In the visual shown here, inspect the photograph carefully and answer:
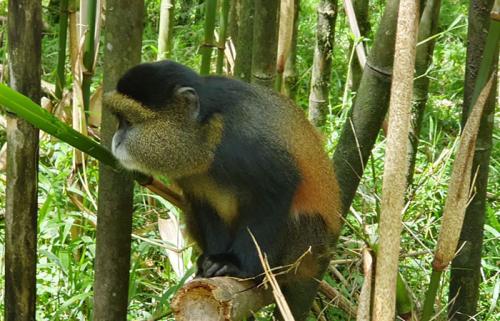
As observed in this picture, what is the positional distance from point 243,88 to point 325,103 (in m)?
2.42

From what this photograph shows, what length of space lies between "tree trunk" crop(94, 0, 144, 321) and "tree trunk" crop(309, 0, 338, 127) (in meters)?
2.65

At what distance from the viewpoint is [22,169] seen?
300cm

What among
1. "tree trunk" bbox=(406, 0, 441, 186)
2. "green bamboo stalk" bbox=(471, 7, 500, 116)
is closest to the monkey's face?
"green bamboo stalk" bbox=(471, 7, 500, 116)

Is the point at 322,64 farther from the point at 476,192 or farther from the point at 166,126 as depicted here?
the point at 476,192

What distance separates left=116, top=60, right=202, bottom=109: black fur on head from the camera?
10.1 ft

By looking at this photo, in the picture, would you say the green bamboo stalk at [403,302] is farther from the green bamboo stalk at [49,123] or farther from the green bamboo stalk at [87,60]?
the green bamboo stalk at [87,60]

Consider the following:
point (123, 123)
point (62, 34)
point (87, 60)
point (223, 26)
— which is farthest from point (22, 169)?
point (223, 26)

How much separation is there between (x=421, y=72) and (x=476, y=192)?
6.05ft

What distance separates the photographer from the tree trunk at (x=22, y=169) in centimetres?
286

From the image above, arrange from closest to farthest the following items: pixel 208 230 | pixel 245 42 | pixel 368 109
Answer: pixel 368 109 < pixel 208 230 < pixel 245 42

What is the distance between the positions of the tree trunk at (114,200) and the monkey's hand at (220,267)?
0.36m

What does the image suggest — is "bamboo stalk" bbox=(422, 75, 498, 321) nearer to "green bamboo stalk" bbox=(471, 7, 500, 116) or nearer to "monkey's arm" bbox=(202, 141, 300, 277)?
"green bamboo stalk" bbox=(471, 7, 500, 116)

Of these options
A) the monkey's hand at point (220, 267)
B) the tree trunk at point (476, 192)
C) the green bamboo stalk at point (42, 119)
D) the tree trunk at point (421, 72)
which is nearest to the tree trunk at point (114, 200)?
the green bamboo stalk at point (42, 119)

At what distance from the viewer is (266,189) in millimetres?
3262
